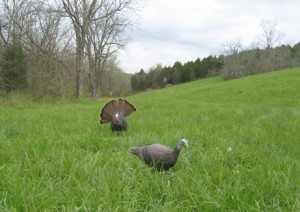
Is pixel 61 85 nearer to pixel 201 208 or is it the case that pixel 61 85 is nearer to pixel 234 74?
pixel 201 208

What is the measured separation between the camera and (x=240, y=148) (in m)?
4.69

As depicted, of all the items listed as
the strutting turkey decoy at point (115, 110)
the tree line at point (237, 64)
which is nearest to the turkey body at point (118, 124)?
the strutting turkey decoy at point (115, 110)

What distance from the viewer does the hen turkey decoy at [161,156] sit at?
11.5 ft

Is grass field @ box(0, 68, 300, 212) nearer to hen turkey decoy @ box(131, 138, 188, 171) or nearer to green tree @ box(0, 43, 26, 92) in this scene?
hen turkey decoy @ box(131, 138, 188, 171)

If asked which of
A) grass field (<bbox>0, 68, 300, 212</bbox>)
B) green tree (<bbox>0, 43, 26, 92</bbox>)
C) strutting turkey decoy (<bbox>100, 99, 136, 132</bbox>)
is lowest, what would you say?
grass field (<bbox>0, 68, 300, 212</bbox>)

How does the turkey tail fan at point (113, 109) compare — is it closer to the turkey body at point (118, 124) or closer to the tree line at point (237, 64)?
the turkey body at point (118, 124)

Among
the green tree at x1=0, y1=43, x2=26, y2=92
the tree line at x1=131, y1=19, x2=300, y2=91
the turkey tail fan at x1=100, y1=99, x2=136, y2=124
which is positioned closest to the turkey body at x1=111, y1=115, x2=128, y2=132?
the turkey tail fan at x1=100, y1=99, x2=136, y2=124

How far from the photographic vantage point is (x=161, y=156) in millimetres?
3576

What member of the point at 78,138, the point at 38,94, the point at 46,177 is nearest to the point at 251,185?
the point at 46,177

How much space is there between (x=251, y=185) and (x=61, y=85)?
67.3 feet

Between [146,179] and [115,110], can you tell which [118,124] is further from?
[146,179]

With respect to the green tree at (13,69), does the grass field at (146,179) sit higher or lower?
lower

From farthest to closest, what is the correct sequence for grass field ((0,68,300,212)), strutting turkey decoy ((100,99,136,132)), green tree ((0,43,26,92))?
green tree ((0,43,26,92)), strutting turkey decoy ((100,99,136,132)), grass field ((0,68,300,212))

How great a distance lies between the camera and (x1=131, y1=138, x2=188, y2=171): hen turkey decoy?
3505 mm
